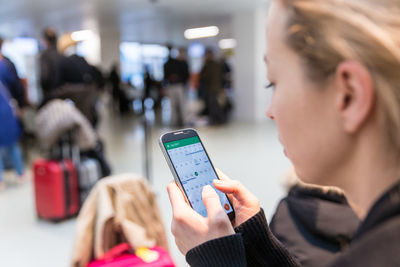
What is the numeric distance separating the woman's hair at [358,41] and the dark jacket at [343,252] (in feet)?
0.32

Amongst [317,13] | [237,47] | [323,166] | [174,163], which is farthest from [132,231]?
[237,47]

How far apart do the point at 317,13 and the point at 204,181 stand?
0.48 meters

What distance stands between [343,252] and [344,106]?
8.1 inches

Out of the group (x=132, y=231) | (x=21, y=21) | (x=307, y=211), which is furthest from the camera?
(x=21, y=21)

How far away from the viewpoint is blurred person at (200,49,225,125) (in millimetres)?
8867

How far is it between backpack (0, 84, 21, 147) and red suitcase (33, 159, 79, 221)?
3.26 feet

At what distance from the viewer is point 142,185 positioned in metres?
2.01

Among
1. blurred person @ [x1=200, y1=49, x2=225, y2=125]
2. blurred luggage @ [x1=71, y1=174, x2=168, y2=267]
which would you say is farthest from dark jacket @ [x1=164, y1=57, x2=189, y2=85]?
blurred luggage @ [x1=71, y1=174, x2=168, y2=267]

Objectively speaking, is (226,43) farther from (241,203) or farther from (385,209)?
(385,209)

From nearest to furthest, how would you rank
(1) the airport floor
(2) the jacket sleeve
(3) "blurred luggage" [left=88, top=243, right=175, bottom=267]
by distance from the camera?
(2) the jacket sleeve
(3) "blurred luggage" [left=88, top=243, right=175, bottom=267]
(1) the airport floor

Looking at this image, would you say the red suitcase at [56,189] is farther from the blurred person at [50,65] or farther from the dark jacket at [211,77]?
the dark jacket at [211,77]

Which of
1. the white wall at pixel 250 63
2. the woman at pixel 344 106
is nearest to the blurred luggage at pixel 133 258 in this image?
the woman at pixel 344 106

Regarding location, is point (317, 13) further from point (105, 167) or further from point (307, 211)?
point (105, 167)

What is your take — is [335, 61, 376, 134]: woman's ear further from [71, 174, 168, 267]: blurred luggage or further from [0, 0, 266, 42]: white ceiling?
[0, 0, 266, 42]: white ceiling
